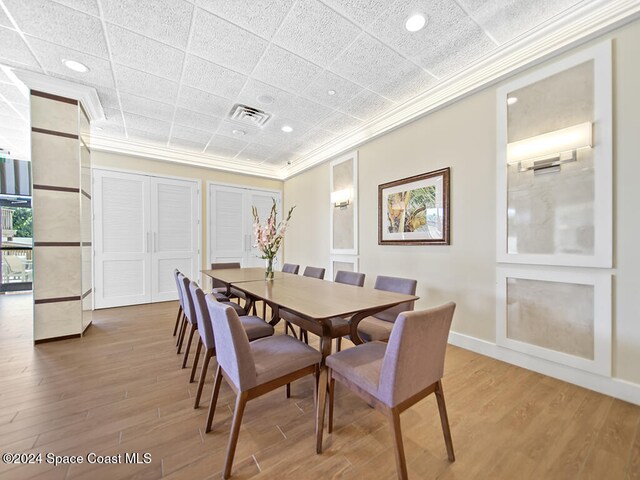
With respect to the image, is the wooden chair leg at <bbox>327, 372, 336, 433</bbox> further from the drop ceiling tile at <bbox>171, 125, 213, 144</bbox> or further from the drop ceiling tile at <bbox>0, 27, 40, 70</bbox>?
the drop ceiling tile at <bbox>171, 125, 213, 144</bbox>

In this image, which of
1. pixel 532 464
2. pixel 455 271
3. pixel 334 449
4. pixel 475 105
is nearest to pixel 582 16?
pixel 475 105

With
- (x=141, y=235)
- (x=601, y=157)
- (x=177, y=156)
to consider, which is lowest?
(x=141, y=235)

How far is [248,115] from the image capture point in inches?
141

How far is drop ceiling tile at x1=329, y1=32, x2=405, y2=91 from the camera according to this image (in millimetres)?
2369

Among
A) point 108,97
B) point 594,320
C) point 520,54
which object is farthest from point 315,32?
point 594,320

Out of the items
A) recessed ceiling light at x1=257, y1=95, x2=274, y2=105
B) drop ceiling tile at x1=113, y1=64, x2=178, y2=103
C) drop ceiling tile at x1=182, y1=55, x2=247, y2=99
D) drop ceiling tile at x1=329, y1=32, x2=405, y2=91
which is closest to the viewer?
drop ceiling tile at x1=329, y1=32, x2=405, y2=91

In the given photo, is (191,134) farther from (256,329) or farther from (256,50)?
(256,329)

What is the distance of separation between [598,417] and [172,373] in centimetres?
324

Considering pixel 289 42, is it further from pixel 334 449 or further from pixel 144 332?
pixel 144 332

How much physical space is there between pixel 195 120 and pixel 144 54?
1351mm

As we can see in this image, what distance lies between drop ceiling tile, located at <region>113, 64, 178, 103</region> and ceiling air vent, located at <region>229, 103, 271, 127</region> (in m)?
0.73

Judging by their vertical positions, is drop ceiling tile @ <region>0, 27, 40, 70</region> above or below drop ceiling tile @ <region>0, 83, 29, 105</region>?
above

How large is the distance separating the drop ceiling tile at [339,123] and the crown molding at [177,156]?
2395 mm

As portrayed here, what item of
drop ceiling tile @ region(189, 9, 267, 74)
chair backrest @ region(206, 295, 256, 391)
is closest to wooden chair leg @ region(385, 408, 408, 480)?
chair backrest @ region(206, 295, 256, 391)
